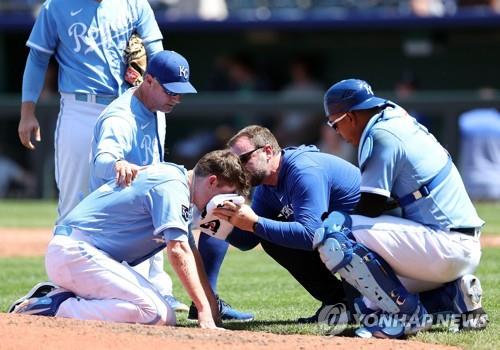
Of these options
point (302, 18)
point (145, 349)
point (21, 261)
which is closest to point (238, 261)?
point (21, 261)

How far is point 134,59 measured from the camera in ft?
21.5

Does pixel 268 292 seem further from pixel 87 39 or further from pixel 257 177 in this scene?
pixel 87 39

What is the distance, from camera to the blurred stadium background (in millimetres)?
15305

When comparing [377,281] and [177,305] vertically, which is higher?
[377,281]

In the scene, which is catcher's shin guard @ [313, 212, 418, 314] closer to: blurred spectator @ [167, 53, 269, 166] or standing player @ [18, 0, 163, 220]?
standing player @ [18, 0, 163, 220]

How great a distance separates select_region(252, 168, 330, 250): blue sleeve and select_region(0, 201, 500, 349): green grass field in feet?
1.55

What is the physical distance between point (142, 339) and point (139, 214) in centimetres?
77

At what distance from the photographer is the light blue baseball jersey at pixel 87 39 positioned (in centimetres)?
649

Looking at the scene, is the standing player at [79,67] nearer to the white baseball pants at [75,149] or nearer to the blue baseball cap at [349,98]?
the white baseball pants at [75,149]

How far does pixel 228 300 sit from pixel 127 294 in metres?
1.44

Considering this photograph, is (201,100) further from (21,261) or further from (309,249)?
(309,249)

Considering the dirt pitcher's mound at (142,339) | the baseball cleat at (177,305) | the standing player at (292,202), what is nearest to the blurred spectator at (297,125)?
the baseball cleat at (177,305)

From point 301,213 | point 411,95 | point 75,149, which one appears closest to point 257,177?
point 301,213

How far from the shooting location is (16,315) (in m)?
5.25
